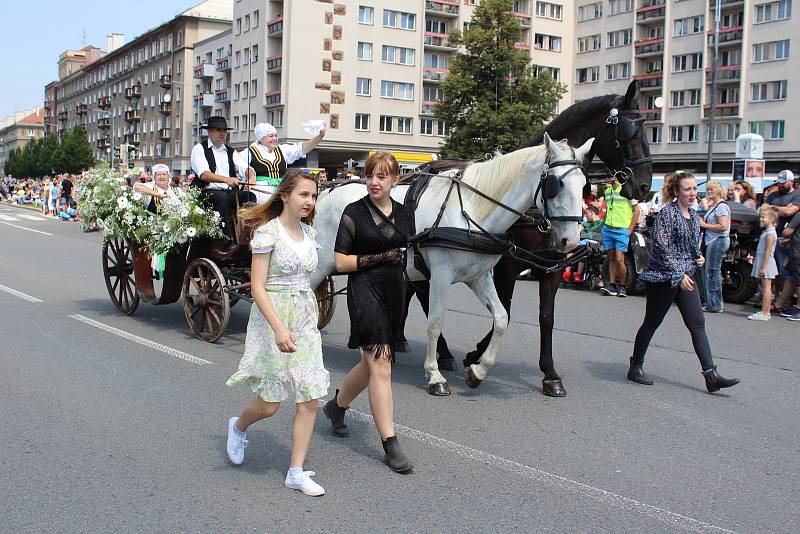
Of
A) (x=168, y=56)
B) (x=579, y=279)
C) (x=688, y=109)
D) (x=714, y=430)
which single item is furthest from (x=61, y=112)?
(x=714, y=430)

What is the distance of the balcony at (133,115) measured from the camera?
328 ft

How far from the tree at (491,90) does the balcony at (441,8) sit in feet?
56.2

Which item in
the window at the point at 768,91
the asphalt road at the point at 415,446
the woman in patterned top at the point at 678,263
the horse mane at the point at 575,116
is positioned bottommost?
the asphalt road at the point at 415,446

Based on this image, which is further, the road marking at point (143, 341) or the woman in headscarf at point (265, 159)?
the woman in headscarf at point (265, 159)

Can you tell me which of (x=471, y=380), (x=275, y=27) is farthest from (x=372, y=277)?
(x=275, y=27)

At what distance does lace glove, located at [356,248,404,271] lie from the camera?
5.30 meters

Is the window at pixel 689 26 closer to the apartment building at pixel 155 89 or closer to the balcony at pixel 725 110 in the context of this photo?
the balcony at pixel 725 110

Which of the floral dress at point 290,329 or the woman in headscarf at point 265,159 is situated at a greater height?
the woman in headscarf at point 265,159

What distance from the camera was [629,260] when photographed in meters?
15.3

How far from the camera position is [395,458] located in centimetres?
506

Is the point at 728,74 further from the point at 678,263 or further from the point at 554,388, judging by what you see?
the point at 554,388

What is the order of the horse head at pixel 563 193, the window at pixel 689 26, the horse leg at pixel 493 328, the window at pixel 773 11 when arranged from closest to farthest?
the horse head at pixel 563 193 < the horse leg at pixel 493 328 < the window at pixel 773 11 < the window at pixel 689 26

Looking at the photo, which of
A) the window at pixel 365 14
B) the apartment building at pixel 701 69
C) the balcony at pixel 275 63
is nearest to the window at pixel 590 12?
the apartment building at pixel 701 69

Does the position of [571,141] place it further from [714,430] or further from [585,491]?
[585,491]
